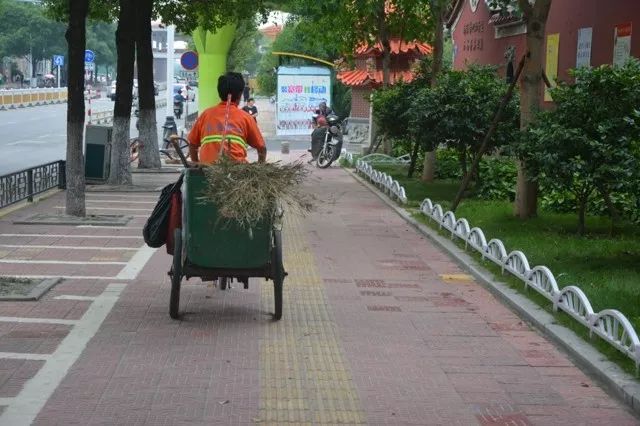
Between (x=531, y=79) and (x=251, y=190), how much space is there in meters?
7.31

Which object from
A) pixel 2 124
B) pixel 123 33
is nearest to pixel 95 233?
pixel 123 33

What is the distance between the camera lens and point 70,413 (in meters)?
5.80

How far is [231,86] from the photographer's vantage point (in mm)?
8695

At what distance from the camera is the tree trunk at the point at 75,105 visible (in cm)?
1414

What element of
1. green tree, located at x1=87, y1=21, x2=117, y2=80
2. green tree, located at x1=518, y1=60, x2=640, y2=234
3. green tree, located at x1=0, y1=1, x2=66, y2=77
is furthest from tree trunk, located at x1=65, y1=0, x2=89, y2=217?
green tree, located at x1=87, y1=21, x2=117, y2=80

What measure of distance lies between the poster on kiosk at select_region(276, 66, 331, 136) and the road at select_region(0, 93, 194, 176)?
20.8ft

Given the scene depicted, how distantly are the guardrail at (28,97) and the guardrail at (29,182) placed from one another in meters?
40.9

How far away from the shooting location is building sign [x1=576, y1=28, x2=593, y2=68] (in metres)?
18.0

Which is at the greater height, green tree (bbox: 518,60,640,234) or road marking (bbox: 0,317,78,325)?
green tree (bbox: 518,60,640,234)

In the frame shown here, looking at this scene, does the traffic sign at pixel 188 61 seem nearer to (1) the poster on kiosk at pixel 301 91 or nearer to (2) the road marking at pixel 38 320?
(1) the poster on kiosk at pixel 301 91

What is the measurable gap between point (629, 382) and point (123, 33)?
15.0 m

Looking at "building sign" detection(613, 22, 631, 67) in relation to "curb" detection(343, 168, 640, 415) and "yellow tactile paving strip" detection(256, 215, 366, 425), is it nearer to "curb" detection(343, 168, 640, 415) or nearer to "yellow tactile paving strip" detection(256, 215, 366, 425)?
"curb" detection(343, 168, 640, 415)

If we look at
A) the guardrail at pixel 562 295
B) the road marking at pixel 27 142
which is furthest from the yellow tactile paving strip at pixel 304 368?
the road marking at pixel 27 142

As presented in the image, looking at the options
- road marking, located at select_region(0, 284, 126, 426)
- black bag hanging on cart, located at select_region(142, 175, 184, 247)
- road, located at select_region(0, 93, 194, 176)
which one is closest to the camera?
road marking, located at select_region(0, 284, 126, 426)
